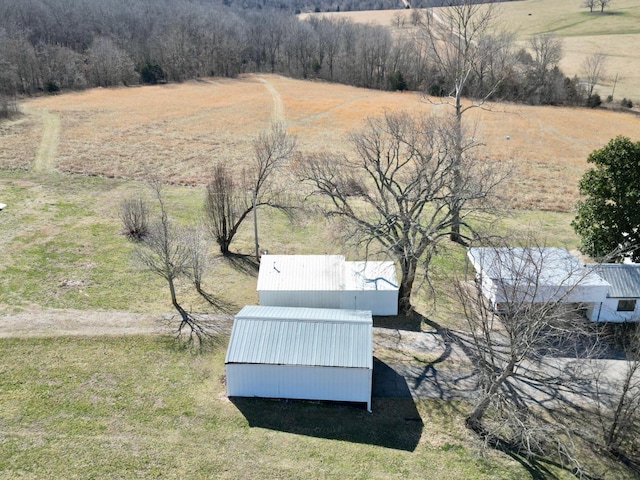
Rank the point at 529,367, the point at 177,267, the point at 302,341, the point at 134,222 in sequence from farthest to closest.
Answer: the point at 134,222, the point at 177,267, the point at 529,367, the point at 302,341

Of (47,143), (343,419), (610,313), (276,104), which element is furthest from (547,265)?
(276,104)

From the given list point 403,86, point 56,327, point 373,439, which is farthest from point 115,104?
point 373,439

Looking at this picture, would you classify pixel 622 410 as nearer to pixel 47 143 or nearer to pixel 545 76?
pixel 47 143

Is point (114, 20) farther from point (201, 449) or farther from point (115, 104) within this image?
point (201, 449)

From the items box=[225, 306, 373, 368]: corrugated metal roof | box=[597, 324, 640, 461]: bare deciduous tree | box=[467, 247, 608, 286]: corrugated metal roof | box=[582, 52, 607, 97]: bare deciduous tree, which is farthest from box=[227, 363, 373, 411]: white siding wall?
box=[582, 52, 607, 97]: bare deciduous tree

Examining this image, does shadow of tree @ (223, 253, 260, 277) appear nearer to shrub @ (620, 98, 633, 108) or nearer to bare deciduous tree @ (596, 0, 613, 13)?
shrub @ (620, 98, 633, 108)

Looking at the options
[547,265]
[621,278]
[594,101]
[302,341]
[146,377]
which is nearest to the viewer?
[302,341]

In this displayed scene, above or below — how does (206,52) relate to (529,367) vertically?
above
